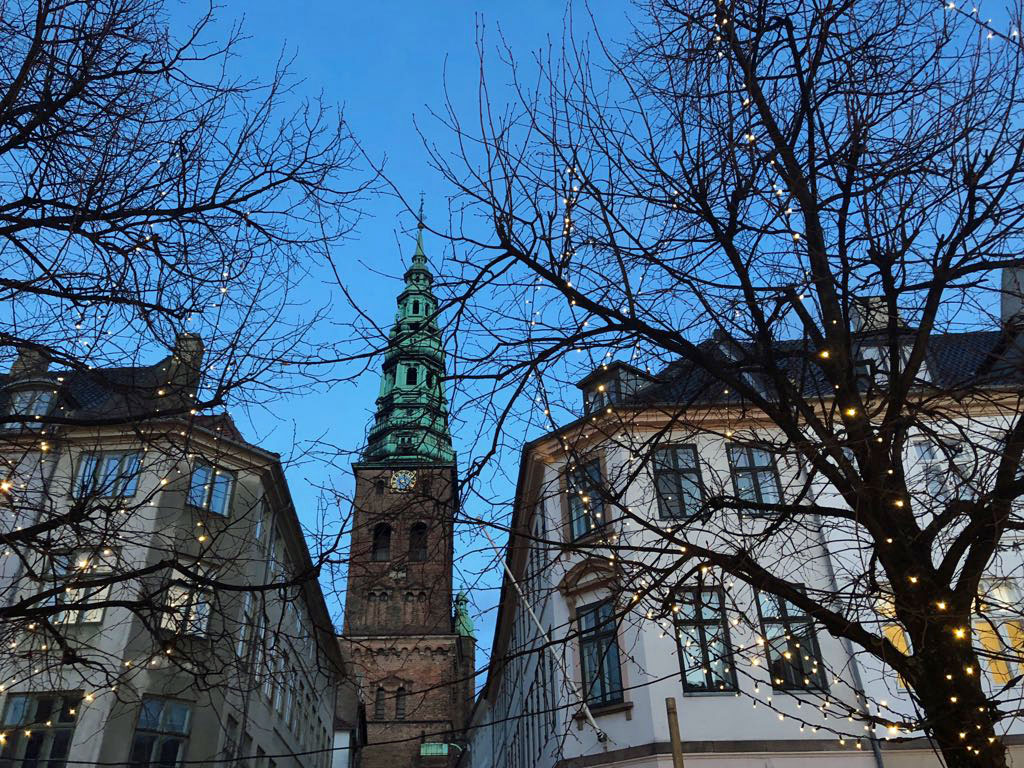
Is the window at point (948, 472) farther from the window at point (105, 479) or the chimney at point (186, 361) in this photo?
the window at point (105, 479)

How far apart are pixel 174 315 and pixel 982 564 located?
5.56 meters

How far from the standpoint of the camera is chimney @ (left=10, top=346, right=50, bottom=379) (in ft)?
19.5

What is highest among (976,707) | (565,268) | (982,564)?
(565,268)

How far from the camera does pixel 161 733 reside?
663 inches

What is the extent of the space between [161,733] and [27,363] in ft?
42.0

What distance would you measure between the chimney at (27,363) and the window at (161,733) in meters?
11.8

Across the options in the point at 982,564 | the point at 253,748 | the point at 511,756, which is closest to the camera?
the point at 982,564

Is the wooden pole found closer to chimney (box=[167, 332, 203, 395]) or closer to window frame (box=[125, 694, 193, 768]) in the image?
chimney (box=[167, 332, 203, 395])

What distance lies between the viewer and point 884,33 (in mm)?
6152

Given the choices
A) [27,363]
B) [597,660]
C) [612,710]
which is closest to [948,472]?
[27,363]

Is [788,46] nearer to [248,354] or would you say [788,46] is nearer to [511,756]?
[248,354]

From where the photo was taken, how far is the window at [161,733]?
1648 cm

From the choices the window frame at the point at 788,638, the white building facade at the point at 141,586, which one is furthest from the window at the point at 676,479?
the white building facade at the point at 141,586

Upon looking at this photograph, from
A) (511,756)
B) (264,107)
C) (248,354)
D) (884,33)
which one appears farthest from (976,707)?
(511,756)
